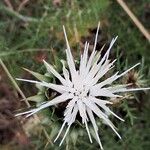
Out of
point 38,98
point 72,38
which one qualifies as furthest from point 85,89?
point 72,38

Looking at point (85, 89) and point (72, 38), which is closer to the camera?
point (85, 89)

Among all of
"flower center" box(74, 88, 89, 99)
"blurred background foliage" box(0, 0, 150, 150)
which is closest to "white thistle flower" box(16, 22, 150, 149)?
"flower center" box(74, 88, 89, 99)

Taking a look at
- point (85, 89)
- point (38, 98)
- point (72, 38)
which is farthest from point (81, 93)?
point (72, 38)

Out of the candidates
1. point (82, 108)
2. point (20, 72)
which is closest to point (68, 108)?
point (82, 108)

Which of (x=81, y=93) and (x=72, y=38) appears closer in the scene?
(x=81, y=93)

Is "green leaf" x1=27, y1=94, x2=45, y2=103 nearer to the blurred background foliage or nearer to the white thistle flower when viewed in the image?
the white thistle flower

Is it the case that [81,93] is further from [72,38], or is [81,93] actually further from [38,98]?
[72,38]

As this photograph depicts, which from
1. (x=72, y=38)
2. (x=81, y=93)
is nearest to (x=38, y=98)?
(x=81, y=93)

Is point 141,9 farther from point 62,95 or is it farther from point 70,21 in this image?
point 62,95

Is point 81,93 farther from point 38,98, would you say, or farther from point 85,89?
point 38,98
